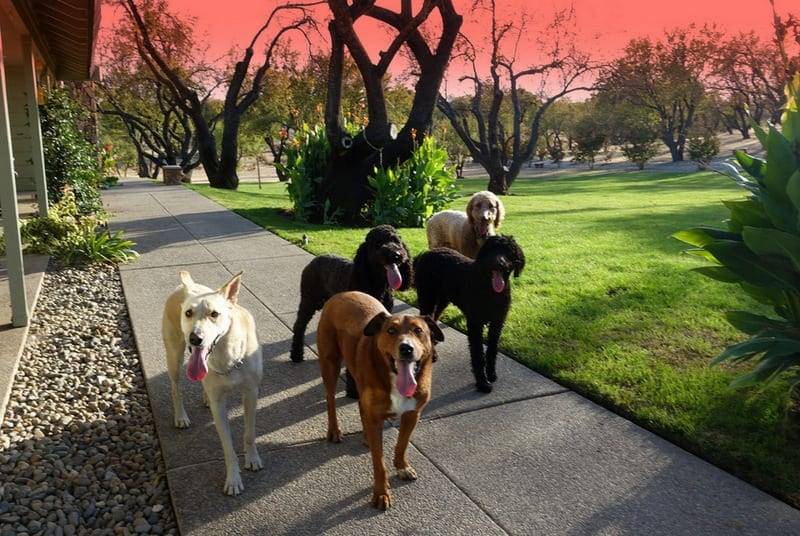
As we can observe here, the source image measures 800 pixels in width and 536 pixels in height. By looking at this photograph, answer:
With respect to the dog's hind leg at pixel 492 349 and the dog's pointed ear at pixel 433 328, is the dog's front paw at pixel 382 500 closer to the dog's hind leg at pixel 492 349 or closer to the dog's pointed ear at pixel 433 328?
the dog's pointed ear at pixel 433 328

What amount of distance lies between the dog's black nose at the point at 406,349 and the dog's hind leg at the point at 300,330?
246 cm

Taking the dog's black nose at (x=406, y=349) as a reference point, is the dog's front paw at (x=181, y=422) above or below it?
below

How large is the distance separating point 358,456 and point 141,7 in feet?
95.2

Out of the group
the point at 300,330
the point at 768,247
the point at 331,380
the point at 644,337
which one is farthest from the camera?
the point at 644,337

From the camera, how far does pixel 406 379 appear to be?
315cm

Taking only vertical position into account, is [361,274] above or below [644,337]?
above

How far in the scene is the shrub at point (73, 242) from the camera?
370 inches

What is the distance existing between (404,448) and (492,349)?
1585mm

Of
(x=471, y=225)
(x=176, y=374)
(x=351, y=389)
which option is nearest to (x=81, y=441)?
(x=176, y=374)

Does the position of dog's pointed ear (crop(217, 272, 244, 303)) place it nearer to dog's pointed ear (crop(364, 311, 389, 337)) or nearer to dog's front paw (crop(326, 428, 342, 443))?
dog's pointed ear (crop(364, 311, 389, 337))

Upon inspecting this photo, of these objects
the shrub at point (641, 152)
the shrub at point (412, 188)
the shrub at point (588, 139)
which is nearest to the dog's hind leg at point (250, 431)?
the shrub at point (412, 188)

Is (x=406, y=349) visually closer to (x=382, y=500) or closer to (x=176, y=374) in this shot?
(x=382, y=500)

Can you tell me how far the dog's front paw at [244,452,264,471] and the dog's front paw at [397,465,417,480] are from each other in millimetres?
863

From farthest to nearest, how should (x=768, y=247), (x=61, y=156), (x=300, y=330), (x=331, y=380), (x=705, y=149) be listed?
(x=705, y=149) → (x=61, y=156) → (x=300, y=330) → (x=331, y=380) → (x=768, y=247)
